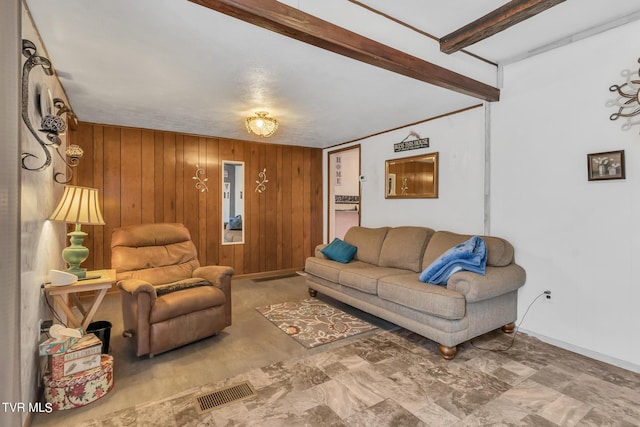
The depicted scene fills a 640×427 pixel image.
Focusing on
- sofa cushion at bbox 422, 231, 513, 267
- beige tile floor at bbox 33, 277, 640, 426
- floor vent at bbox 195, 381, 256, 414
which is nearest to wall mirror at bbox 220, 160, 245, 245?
beige tile floor at bbox 33, 277, 640, 426

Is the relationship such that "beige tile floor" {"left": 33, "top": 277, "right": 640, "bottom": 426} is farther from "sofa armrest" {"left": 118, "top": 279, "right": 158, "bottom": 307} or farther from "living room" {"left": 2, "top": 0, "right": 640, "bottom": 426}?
"sofa armrest" {"left": 118, "top": 279, "right": 158, "bottom": 307}

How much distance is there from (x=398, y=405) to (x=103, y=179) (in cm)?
436

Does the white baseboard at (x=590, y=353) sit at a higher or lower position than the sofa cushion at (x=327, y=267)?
lower

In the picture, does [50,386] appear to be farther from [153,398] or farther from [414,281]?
[414,281]

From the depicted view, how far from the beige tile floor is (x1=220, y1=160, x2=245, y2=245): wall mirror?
240 cm

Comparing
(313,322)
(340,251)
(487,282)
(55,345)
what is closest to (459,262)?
(487,282)

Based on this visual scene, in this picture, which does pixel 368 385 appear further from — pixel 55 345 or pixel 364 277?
pixel 55 345

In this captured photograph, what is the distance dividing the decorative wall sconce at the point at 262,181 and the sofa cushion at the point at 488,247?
300 centimetres

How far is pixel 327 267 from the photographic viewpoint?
383 cm

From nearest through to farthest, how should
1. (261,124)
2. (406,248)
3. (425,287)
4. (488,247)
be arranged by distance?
(425,287), (488,247), (261,124), (406,248)

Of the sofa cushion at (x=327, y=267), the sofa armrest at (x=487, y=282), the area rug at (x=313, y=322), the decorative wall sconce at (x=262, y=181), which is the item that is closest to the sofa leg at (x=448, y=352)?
the sofa armrest at (x=487, y=282)

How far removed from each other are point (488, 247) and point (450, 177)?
3.56 ft

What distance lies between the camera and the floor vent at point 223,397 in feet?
6.35

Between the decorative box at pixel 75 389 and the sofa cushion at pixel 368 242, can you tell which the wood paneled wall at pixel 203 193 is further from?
the decorative box at pixel 75 389
